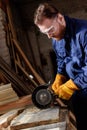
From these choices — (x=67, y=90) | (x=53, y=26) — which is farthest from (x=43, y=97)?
(x=53, y=26)

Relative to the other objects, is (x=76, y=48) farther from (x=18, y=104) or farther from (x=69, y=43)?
(x=18, y=104)

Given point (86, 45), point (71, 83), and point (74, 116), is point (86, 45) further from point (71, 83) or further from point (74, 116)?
point (74, 116)

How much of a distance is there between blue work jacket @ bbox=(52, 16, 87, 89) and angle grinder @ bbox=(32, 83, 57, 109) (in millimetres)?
267

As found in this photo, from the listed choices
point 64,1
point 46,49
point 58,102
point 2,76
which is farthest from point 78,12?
point 58,102

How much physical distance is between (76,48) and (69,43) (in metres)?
0.11

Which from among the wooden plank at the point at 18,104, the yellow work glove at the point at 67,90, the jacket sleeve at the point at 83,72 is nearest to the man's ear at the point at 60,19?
the jacket sleeve at the point at 83,72

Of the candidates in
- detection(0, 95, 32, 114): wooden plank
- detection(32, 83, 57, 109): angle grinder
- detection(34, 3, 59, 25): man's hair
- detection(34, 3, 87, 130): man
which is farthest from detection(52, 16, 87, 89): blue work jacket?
detection(0, 95, 32, 114): wooden plank

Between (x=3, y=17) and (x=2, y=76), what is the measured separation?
3.70 ft

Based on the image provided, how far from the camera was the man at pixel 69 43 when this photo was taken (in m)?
2.48

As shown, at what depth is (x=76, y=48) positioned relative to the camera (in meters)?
2.56

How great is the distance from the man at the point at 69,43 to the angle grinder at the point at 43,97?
0.07 meters

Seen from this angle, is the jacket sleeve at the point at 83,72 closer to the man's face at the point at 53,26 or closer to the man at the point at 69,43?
the man at the point at 69,43

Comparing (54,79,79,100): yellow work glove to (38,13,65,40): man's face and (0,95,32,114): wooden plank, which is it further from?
(0,95,32,114): wooden plank

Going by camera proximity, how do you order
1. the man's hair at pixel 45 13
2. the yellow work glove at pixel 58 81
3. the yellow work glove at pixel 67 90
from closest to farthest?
the man's hair at pixel 45 13, the yellow work glove at pixel 67 90, the yellow work glove at pixel 58 81
